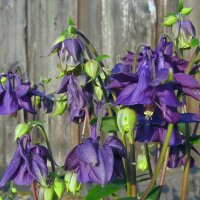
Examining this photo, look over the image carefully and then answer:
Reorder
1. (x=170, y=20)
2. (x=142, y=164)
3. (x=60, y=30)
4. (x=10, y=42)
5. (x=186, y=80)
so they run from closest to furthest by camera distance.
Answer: (x=186, y=80) → (x=170, y=20) → (x=142, y=164) → (x=60, y=30) → (x=10, y=42)

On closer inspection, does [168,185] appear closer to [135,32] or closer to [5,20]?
[135,32]

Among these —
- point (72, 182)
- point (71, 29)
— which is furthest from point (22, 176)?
point (71, 29)

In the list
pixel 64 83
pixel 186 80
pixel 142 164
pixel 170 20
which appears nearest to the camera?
pixel 186 80

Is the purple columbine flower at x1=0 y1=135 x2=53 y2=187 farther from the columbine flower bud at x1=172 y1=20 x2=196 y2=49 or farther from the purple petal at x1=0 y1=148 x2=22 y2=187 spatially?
the columbine flower bud at x1=172 y1=20 x2=196 y2=49

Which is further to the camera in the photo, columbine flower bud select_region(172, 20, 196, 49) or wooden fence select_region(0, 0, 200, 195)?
wooden fence select_region(0, 0, 200, 195)

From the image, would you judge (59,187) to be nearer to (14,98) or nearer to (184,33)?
(14,98)

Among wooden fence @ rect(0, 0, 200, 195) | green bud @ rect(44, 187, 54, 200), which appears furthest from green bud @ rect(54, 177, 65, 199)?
wooden fence @ rect(0, 0, 200, 195)
